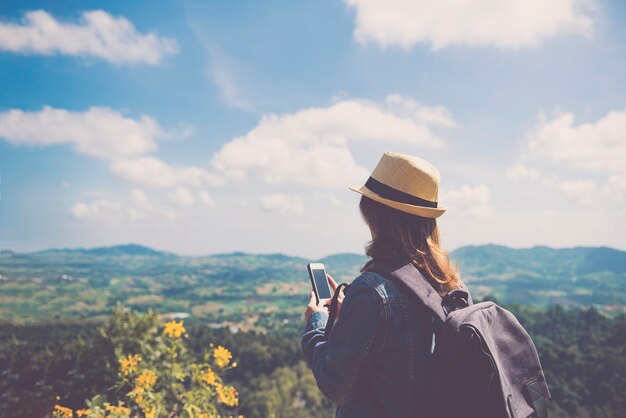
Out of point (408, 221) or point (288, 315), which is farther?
point (288, 315)

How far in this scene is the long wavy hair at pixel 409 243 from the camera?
1709 millimetres

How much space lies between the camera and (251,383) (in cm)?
4416

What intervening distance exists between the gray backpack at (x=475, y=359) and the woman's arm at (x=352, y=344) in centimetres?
15

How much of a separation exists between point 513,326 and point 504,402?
366 mm

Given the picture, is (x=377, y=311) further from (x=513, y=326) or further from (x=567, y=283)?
(x=567, y=283)

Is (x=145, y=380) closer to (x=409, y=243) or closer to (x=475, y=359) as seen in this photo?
(x=409, y=243)

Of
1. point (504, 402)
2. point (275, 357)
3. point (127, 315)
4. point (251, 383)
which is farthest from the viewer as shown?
point (275, 357)

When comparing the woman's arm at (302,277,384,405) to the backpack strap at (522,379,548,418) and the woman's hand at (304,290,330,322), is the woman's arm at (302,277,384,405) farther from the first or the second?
the backpack strap at (522,379,548,418)

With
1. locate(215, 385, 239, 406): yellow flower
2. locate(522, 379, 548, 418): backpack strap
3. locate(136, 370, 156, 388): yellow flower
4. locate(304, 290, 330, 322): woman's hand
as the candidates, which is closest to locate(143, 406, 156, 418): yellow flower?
locate(136, 370, 156, 388): yellow flower

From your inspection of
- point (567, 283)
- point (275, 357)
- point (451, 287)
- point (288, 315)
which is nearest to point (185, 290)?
point (288, 315)

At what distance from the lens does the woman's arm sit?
1.51 metres

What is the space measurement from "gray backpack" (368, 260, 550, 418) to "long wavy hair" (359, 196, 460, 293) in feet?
0.22

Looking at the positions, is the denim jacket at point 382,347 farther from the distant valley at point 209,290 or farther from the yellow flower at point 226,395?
the distant valley at point 209,290

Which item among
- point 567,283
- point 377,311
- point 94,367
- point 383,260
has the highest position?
point 383,260
